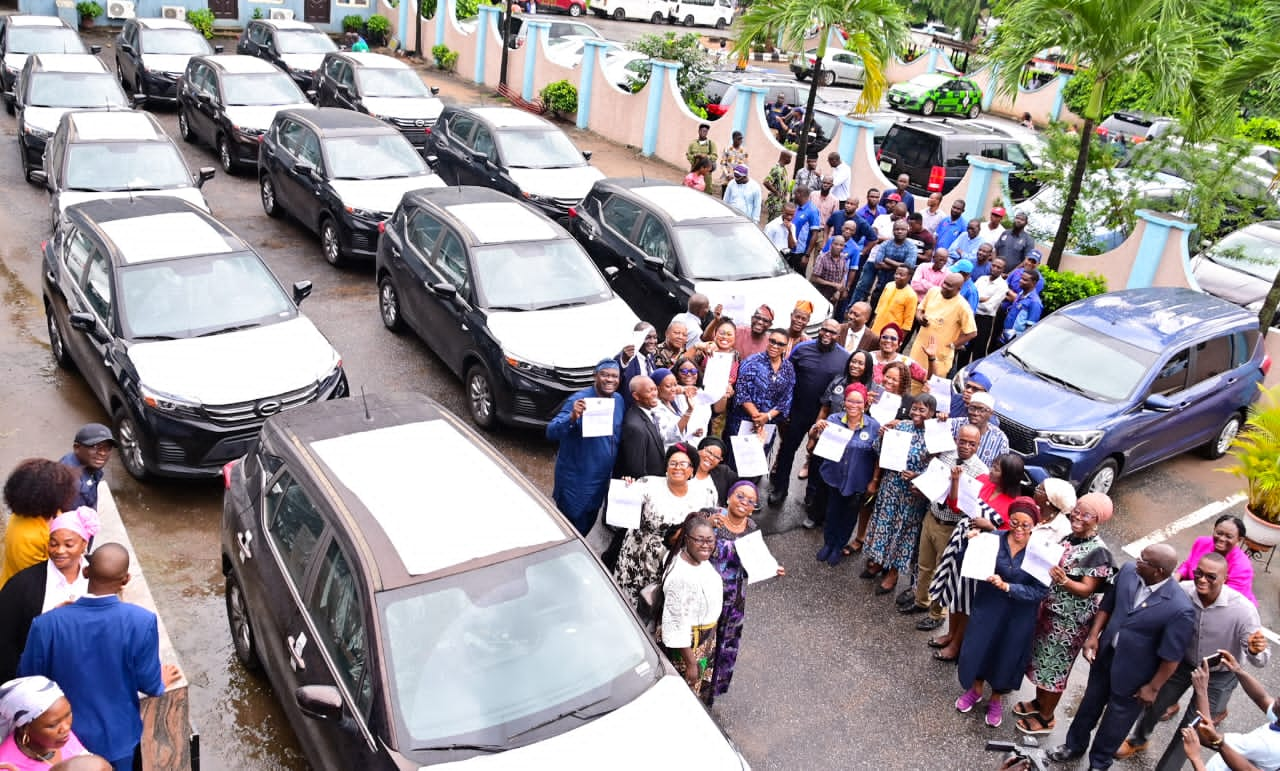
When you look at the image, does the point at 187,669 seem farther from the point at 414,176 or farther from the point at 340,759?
the point at 414,176

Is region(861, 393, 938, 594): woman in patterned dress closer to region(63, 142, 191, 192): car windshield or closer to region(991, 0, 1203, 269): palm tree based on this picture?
region(991, 0, 1203, 269): palm tree

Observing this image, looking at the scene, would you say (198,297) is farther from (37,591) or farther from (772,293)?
(772,293)

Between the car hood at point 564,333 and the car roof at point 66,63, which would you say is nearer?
the car hood at point 564,333

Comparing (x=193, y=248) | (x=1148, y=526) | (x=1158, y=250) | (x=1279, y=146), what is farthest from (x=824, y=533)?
(x=1279, y=146)

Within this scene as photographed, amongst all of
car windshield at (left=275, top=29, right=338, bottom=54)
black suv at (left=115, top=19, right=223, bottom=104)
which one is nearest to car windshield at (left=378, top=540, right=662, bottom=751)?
black suv at (left=115, top=19, right=223, bottom=104)

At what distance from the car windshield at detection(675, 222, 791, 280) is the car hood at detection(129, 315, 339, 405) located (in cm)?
418

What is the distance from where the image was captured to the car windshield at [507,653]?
470 cm

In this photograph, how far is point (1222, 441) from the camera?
36.6 ft

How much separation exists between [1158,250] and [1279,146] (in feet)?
36.8

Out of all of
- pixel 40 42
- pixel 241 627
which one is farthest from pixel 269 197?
pixel 241 627

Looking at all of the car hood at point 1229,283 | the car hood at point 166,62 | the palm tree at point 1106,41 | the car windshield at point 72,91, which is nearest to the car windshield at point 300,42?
the car hood at point 166,62

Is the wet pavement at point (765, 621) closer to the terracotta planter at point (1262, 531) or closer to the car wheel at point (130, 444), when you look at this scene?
the car wheel at point (130, 444)

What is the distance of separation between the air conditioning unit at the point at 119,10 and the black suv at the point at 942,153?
21.5m

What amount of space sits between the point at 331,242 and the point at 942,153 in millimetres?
10580
